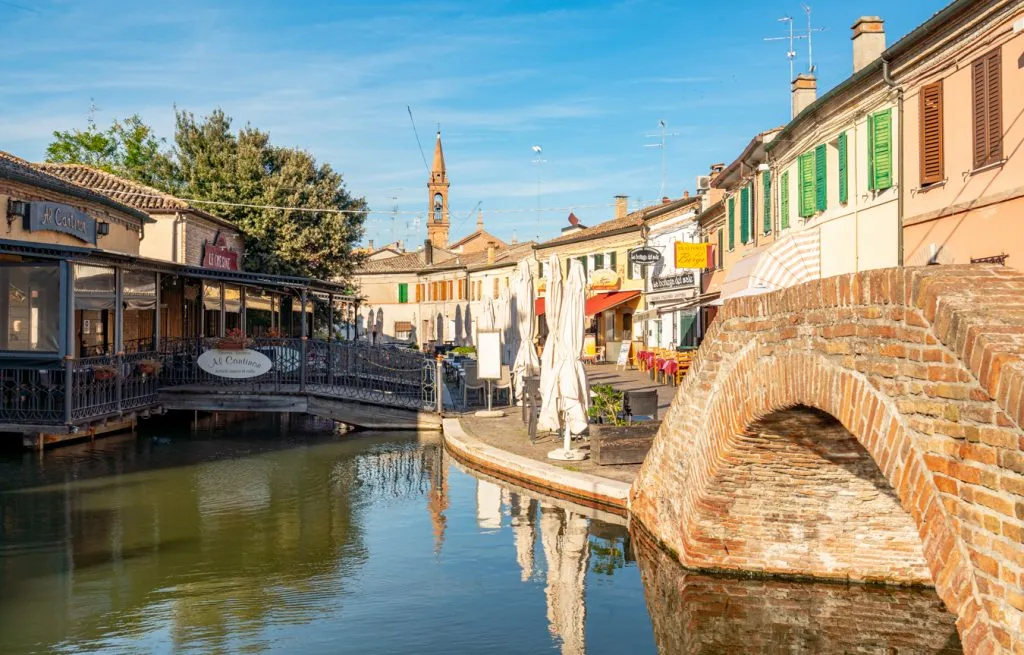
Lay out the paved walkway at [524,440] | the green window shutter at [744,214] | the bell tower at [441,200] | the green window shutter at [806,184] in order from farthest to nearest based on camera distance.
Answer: the bell tower at [441,200], the green window shutter at [744,214], the green window shutter at [806,184], the paved walkway at [524,440]

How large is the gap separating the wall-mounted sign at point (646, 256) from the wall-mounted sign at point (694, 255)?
4.60m

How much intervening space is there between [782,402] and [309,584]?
18.8 feet

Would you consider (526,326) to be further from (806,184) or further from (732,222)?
(732,222)

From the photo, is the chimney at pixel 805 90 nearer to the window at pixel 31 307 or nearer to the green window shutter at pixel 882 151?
the green window shutter at pixel 882 151

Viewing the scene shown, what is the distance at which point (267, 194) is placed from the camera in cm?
3675

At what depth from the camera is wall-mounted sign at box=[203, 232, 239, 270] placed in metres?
32.2

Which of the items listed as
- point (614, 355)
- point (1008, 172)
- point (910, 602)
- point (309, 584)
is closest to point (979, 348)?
point (910, 602)

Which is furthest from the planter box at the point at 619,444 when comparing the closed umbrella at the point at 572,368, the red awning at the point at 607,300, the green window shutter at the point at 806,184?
the red awning at the point at 607,300

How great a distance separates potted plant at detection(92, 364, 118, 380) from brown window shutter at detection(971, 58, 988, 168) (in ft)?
52.0

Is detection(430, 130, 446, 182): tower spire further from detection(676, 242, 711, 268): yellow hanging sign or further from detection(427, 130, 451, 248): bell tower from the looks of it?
detection(676, 242, 711, 268): yellow hanging sign

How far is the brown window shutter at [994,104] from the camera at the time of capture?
48.5ft

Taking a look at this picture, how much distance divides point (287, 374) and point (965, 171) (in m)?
14.5

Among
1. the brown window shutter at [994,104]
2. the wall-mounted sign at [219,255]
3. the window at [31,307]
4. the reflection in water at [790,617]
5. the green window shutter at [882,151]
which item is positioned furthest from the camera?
the wall-mounted sign at [219,255]

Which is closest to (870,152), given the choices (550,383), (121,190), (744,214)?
(550,383)
